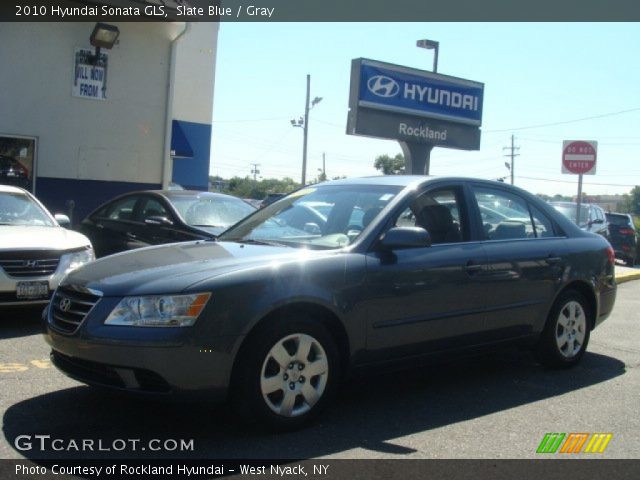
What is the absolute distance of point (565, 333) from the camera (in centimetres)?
598

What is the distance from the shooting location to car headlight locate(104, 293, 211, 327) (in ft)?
12.5

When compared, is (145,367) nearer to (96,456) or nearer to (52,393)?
(96,456)

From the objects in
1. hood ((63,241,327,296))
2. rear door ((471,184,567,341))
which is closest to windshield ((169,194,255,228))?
hood ((63,241,327,296))

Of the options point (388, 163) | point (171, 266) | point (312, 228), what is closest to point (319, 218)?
point (312, 228)

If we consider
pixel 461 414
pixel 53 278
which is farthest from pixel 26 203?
pixel 461 414

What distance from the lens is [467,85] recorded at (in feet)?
50.6

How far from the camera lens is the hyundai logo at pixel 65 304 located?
167 inches

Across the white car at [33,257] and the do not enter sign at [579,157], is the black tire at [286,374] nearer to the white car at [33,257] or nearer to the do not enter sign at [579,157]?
the white car at [33,257]

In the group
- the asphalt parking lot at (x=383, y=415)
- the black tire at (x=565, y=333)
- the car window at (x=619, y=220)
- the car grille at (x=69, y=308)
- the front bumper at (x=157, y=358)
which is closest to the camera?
the front bumper at (x=157, y=358)

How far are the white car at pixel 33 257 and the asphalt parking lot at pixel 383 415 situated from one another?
65 cm

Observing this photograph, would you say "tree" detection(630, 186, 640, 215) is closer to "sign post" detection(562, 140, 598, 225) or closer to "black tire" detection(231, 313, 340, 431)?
"sign post" detection(562, 140, 598, 225)

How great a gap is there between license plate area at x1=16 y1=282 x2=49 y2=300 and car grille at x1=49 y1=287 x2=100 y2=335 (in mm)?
2390

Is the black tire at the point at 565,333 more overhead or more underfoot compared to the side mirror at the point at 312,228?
more underfoot

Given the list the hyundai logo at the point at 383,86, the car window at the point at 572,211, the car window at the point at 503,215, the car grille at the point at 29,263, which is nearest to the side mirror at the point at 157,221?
the car grille at the point at 29,263
